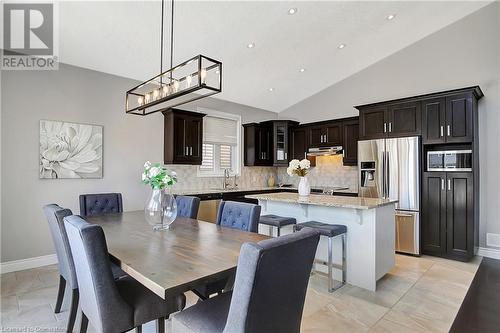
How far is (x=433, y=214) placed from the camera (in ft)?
14.4

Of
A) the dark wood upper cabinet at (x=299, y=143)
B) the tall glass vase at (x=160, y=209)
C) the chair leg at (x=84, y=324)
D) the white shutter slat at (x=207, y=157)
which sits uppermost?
the dark wood upper cabinet at (x=299, y=143)

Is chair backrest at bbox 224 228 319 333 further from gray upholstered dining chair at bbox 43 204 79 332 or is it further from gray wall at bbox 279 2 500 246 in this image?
gray wall at bbox 279 2 500 246

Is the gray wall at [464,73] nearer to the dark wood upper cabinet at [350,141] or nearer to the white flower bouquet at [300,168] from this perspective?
the dark wood upper cabinet at [350,141]

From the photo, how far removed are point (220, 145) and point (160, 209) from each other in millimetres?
3960

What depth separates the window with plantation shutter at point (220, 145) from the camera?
19.6 feet

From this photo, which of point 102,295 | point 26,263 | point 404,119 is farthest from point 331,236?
point 26,263

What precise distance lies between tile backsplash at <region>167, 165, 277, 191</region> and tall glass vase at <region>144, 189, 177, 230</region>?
290 centimetres

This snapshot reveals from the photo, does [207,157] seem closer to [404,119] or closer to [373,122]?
[373,122]

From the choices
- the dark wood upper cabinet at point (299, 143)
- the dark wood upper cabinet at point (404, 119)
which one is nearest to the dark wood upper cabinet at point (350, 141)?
the dark wood upper cabinet at point (404, 119)

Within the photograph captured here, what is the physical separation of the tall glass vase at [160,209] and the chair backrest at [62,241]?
60 cm

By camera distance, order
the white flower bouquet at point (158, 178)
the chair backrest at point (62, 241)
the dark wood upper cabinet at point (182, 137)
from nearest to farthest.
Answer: the chair backrest at point (62, 241), the white flower bouquet at point (158, 178), the dark wood upper cabinet at point (182, 137)

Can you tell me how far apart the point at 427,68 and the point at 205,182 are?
4.71 m

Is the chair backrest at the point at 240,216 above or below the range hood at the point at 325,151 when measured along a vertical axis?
below

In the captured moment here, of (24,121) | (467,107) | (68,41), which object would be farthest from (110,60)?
(467,107)
